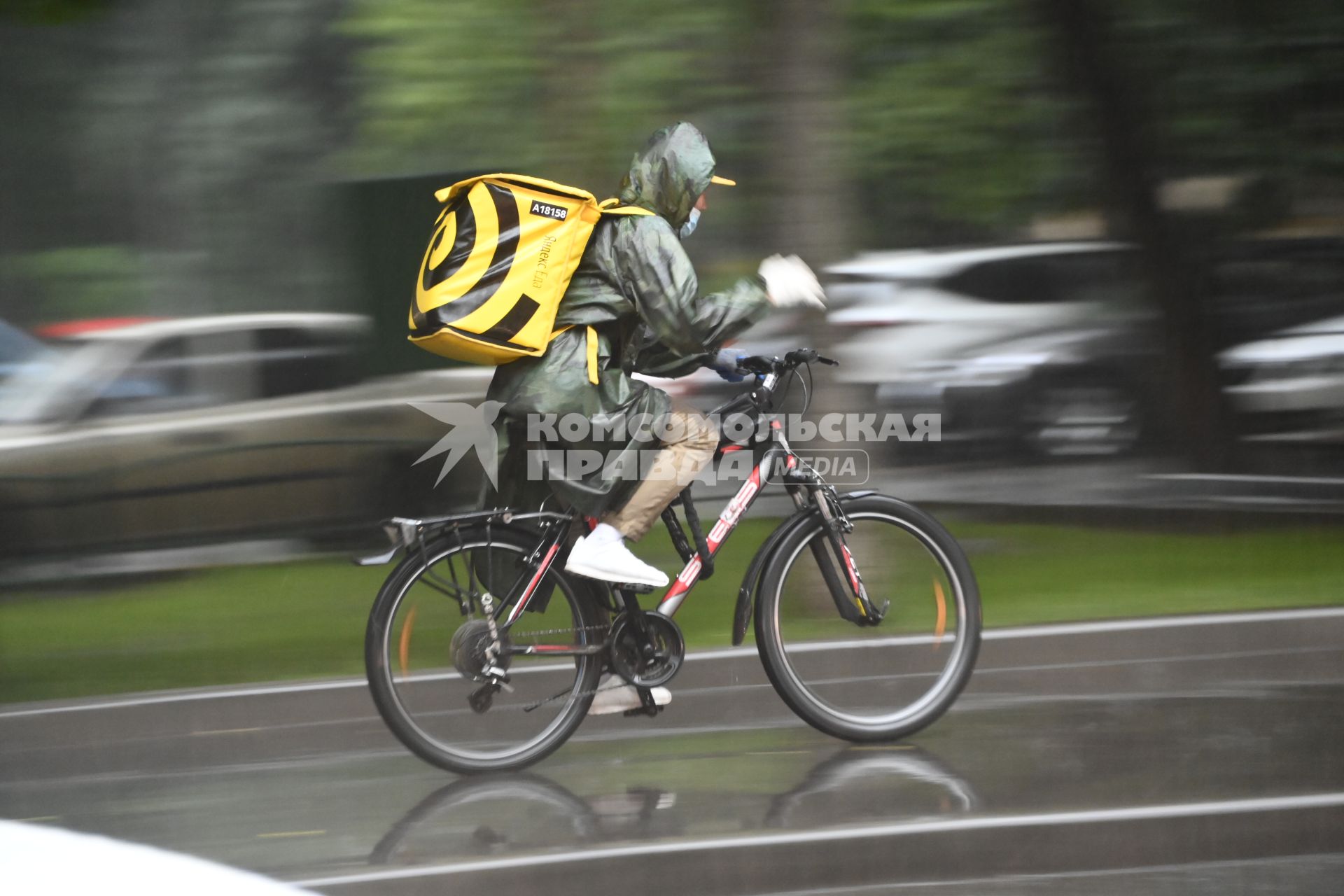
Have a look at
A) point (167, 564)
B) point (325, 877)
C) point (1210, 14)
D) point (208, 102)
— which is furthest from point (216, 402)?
point (1210, 14)

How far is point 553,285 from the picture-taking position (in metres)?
4.74

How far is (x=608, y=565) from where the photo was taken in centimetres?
487

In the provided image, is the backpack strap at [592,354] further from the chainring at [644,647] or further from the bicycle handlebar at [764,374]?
the chainring at [644,647]

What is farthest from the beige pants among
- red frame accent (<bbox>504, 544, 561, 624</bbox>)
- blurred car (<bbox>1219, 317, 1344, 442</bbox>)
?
blurred car (<bbox>1219, 317, 1344, 442</bbox>)

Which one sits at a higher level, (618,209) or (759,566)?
(618,209)

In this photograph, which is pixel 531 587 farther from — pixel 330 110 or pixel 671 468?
pixel 330 110

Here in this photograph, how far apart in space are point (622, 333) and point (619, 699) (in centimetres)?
114

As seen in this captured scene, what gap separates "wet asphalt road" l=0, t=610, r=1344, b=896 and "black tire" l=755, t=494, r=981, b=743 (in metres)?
0.12

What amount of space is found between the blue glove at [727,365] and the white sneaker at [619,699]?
3.31ft

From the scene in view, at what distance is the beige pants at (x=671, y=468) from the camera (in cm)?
490

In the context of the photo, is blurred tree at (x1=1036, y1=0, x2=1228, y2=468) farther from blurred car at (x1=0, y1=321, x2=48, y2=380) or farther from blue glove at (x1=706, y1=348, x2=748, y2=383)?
blurred car at (x1=0, y1=321, x2=48, y2=380)

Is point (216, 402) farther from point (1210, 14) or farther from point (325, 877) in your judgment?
point (1210, 14)

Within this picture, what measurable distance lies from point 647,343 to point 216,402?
4.38 meters

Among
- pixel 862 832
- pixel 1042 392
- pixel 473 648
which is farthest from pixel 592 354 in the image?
pixel 1042 392
